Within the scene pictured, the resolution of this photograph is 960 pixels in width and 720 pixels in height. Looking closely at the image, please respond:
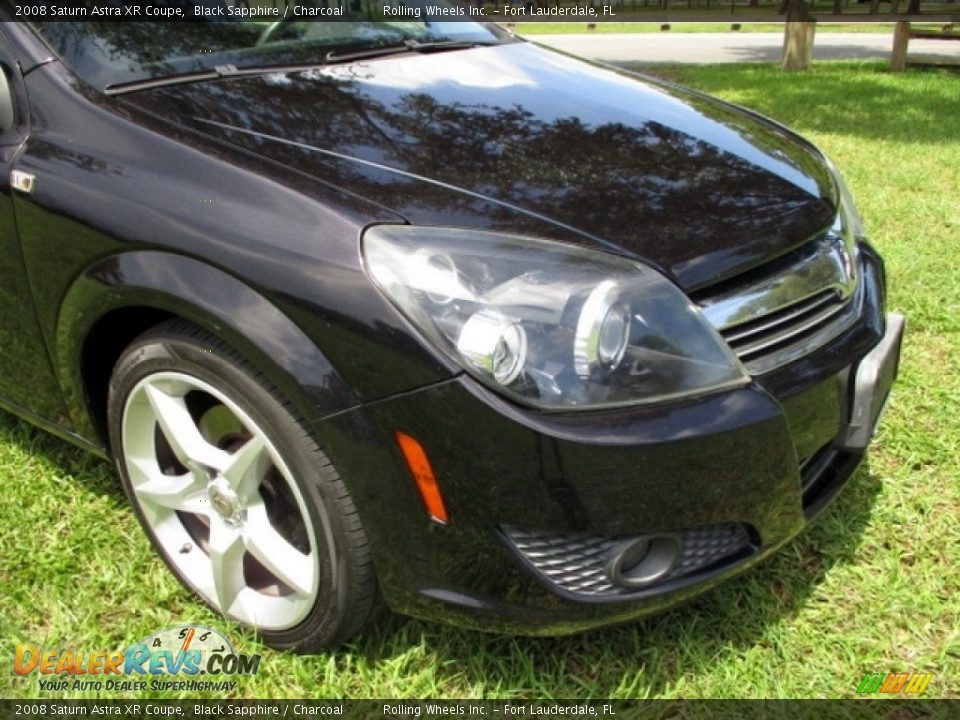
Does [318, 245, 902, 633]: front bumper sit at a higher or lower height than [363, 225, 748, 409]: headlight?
lower

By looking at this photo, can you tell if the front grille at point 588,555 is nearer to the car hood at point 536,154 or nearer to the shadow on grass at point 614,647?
the shadow on grass at point 614,647

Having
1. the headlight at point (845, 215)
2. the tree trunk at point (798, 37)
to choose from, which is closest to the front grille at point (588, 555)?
the headlight at point (845, 215)

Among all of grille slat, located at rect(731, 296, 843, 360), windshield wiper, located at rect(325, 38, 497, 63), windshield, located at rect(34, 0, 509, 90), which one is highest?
windshield, located at rect(34, 0, 509, 90)

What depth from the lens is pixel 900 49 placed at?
10.8 metres

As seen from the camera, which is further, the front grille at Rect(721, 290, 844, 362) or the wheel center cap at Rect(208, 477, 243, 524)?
the wheel center cap at Rect(208, 477, 243, 524)

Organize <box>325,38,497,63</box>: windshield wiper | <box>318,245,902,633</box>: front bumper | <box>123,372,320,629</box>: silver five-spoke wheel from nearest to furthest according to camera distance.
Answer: <box>318,245,902,633</box>: front bumper → <box>123,372,320,629</box>: silver five-spoke wheel → <box>325,38,497,63</box>: windshield wiper

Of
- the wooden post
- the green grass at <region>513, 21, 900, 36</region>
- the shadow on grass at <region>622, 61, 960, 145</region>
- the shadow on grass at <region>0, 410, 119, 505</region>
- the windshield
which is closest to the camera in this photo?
the windshield

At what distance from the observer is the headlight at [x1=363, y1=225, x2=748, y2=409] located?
5.00 ft

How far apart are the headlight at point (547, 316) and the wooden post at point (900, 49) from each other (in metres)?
10.8

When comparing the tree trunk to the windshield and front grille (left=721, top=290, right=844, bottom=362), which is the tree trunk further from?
front grille (left=721, top=290, right=844, bottom=362)

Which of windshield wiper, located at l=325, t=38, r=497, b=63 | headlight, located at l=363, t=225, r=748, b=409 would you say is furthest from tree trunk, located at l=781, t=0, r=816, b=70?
headlight, located at l=363, t=225, r=748, b=409

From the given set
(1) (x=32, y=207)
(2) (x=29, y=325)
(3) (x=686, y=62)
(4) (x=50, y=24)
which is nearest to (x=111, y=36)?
(4) (x=50, y=24)

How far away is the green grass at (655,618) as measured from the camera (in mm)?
1930

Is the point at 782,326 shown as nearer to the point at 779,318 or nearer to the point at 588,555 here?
the point at 779,318
